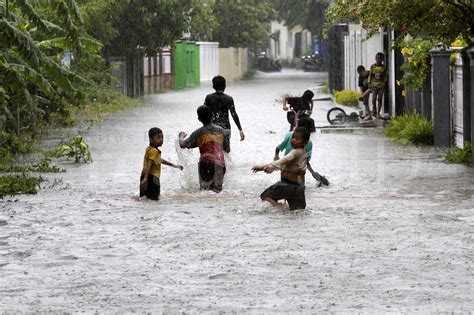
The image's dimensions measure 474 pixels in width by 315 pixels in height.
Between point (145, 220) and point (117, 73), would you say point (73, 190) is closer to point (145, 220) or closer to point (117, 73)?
point (145, 220)

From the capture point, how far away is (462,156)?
19.6 metres

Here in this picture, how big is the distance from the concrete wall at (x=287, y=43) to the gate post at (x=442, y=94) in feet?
307

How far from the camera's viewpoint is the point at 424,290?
30.6 feet

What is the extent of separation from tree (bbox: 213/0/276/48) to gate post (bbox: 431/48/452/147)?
58851 millimetres

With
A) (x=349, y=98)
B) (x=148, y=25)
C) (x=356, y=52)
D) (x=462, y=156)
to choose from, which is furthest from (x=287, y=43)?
(x=462, y=156)

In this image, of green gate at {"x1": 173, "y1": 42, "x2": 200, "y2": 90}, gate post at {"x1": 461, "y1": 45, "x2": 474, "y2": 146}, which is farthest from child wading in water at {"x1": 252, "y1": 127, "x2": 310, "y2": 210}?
green gate at {"x1": 173, "y1": 42, "x2": 200, "y2": 90}

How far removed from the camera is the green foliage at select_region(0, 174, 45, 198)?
15.9 meters

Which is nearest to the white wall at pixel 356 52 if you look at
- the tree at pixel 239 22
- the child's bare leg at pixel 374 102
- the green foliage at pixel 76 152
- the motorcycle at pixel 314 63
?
the child's bare leg at pixel 374 102

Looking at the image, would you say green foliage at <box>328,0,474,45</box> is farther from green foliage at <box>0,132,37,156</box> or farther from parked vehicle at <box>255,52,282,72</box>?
parked vehicle at <box>255,52,282,72</box>

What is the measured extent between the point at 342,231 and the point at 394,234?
0.54 metres

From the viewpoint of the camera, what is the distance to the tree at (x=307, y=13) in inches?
3337

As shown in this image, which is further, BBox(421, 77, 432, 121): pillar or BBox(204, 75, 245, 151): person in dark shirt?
BBox(421, 77, 432, 121): pillar

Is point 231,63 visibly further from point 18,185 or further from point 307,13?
point 18,185

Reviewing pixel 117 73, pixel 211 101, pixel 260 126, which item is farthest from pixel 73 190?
pixel 117 73
